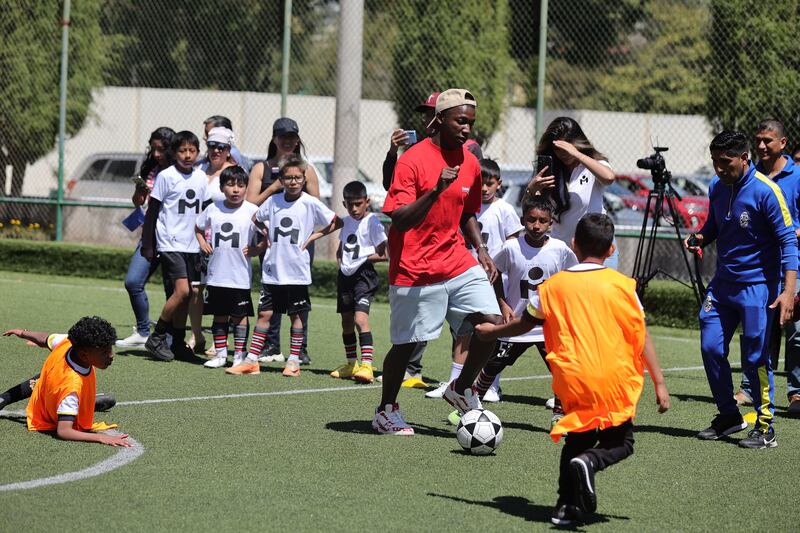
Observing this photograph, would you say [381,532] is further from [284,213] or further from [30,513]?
[284,213]

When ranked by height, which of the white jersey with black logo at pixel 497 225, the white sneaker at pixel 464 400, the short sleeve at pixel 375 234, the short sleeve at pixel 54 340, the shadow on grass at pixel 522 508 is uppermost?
the white jersey with black logo at pixel 497 225

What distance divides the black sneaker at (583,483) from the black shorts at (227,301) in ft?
17.9

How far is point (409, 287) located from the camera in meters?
7.30

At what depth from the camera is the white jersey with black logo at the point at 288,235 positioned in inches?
396

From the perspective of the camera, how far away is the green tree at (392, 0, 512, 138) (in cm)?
2392

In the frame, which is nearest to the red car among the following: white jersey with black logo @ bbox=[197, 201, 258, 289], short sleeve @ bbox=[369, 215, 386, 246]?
short sleeve @ bbox=[369, 215, 386, 246]

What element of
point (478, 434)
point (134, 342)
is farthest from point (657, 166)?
point (134, 342)

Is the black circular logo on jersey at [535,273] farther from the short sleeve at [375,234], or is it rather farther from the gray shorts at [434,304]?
the short sleeve at [375,234]

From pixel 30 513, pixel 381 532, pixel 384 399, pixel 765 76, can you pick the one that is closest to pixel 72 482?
pixel 30 513

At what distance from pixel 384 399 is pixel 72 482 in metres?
2.21

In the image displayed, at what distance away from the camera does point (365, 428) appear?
7648mm

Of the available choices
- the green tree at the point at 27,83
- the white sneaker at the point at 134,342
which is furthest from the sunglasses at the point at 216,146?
the green tree at the point at 27,83

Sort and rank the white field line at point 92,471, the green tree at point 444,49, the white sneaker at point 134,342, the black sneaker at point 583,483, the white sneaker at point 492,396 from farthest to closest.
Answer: the green tree at point 444,49, the white sneaker at point 134,342, the white sneaker at point 492,396, the white field line at point 92,471, the black sneaker at point 583,483

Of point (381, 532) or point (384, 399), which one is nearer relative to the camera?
point (381, 532)
